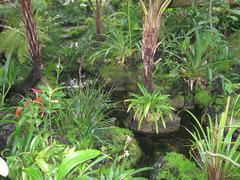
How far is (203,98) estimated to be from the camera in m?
3.88

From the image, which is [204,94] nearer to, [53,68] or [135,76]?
[135,76]

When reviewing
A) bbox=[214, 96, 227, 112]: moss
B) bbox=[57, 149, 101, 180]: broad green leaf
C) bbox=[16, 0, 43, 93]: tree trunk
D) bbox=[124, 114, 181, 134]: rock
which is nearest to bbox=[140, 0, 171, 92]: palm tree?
bbox=[124, 114, 181, 134]: rock

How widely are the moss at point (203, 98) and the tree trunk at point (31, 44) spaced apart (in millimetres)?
1985

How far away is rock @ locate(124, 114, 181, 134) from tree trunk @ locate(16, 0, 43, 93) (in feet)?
4.01

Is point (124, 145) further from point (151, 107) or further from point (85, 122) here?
point (151, 107)

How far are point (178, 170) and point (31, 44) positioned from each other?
82.1 inches

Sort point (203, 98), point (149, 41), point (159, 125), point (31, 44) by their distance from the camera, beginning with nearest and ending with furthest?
point (149, 41) → point (31, 44) → point (159, 125) → point (203, 98)

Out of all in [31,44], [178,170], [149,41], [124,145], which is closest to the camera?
[178,170]

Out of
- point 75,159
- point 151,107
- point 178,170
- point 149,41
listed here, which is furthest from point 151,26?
point 75,159

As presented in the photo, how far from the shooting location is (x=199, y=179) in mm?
2652

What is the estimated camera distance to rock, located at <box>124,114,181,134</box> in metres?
3.61

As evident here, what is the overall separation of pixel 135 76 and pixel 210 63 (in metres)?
1.02

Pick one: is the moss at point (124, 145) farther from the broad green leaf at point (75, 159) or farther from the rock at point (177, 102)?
the broad green leaf at point (75, 159)

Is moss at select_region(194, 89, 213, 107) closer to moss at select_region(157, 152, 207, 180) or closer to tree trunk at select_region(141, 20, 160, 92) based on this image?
tree trunk at select_region(141, 20, 160, 92)
